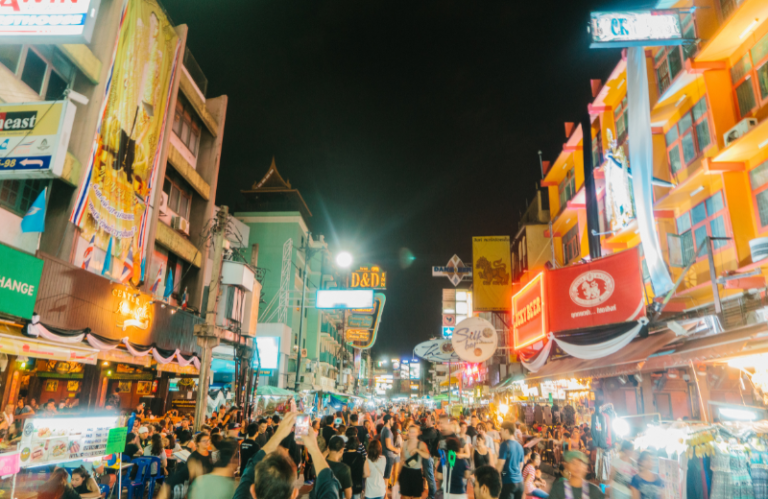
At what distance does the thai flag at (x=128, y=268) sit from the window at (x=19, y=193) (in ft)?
12.8

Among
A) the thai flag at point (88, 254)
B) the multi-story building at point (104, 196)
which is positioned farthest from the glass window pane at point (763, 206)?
the thai flag at point (88, 254)

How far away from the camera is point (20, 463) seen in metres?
7.53

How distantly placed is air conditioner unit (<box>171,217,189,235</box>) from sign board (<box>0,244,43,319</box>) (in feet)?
35.2

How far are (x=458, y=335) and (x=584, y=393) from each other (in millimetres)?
10210

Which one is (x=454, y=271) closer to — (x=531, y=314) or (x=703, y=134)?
(x=531, y=314)

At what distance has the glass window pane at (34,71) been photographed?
12578mm

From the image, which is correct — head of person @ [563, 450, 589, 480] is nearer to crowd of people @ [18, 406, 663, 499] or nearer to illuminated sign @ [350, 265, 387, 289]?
crowd of people @ [18, 406, 663, 499]

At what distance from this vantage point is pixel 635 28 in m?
12.1

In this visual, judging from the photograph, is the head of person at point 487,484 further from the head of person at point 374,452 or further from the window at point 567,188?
the window at point 567,188

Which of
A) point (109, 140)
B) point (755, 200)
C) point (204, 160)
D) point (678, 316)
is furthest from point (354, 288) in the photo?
point (755, 200)

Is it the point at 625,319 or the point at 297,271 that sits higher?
the point at 297,271

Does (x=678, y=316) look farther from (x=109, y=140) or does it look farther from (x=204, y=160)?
(x=204, y=160)

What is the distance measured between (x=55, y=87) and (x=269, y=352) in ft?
96.4

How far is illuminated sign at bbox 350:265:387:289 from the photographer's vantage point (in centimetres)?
2875
